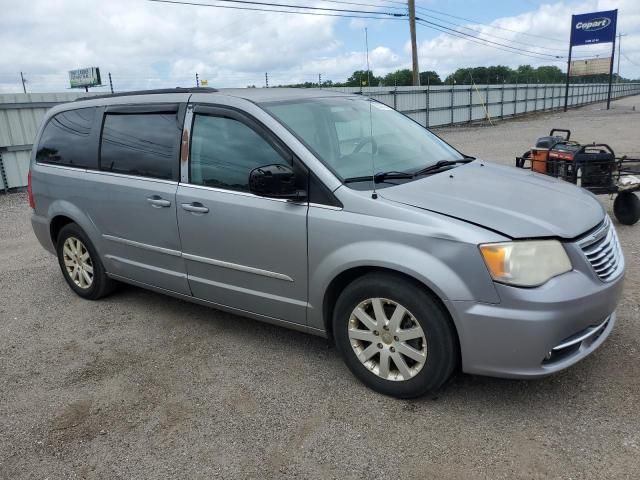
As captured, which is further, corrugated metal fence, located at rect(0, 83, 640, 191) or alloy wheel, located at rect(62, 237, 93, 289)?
corrugated metal fence, located at rect(0, 83, 640, 191)

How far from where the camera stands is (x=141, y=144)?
4.24 metres

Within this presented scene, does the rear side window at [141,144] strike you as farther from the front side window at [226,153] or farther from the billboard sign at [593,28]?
the billboard sign at [593,28]

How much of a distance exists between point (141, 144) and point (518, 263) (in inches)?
117

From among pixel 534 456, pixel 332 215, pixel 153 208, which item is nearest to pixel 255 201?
pixel 332 215

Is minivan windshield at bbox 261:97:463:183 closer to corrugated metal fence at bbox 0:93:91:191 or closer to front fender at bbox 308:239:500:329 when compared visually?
front fender at bbox 308:239:500:329

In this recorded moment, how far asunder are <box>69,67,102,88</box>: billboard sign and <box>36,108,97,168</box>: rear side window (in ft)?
62.3

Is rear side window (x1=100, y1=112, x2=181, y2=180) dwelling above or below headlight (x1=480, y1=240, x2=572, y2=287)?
above

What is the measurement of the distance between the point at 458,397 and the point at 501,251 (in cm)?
100

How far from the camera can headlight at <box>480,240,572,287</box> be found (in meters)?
2.70

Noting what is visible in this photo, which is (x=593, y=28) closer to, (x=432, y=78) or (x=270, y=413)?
(x=432, y=78)

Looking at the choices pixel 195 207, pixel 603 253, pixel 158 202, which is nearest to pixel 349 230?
pixel 195 207

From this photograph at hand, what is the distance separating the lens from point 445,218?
112 inches

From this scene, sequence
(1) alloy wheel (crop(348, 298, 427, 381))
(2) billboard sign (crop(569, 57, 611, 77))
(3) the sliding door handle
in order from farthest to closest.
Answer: (2) billboard sign (crop(569, 57, 611, 77)), (3) the sliding door handle, (1) alloy wheel (crop(348, 298, 427, 381))

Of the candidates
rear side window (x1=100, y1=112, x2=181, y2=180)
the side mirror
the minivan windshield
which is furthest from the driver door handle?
the minivan windshield
